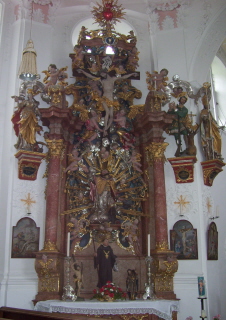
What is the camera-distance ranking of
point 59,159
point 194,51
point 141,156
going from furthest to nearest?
point 194,51, point 141,156, point 59,159

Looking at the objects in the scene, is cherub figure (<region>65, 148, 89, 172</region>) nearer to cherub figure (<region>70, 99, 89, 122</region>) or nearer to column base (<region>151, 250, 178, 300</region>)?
cherub figure (<region>70, 99, 89, 122</region>)

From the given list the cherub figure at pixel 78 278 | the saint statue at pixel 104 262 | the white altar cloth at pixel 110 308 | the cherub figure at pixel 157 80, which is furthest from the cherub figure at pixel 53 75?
the white altar cloth at pixel 110 308

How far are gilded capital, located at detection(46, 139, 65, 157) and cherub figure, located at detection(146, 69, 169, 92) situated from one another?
264 cm

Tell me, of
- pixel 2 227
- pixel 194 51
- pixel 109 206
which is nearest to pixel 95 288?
pixel 109 206

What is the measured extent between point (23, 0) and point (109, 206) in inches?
240

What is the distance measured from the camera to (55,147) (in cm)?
986

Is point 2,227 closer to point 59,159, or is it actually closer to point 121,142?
point 59,159

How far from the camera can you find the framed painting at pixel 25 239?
926cm

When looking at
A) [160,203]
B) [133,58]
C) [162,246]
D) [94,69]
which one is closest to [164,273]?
[162,246]

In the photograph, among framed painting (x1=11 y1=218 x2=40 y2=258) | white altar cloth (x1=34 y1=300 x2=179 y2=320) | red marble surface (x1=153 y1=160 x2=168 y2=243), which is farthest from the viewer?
red marble surface (x1=153 y1=160 x2=168 y2=243)

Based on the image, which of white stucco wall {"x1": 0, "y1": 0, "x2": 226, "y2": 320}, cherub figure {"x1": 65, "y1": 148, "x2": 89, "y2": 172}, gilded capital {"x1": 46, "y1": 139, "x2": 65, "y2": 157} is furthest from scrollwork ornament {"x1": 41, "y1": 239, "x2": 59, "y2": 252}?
gilded capital {"x1": 46, "y1": 139, "x2": 65, "y2": 157}

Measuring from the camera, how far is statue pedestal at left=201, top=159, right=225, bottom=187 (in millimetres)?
10172

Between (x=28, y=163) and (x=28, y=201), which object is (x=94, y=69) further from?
(x=28, y=201)

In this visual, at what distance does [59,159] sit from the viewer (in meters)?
9.88
